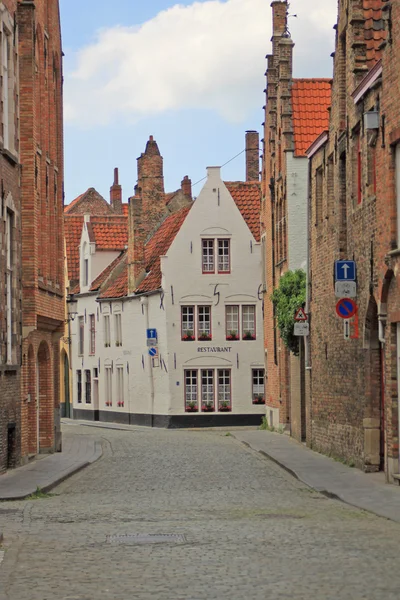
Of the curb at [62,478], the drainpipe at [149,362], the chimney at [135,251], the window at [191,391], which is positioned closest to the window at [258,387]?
the window at [191,391]

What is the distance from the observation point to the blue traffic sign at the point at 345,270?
22.9 meters

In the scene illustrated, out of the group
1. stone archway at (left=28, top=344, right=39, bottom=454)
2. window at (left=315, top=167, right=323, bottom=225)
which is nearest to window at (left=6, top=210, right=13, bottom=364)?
stone archway at (left=28, top=344, right=39, bottom=454)

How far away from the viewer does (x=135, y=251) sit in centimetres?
5291

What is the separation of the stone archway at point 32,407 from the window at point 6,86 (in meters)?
5.71

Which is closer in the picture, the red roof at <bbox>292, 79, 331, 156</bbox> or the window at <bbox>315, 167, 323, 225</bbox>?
the window at <bbox>315, 167, 323, 225</bbox>

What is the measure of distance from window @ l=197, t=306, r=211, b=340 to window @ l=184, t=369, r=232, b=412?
1.43 metres

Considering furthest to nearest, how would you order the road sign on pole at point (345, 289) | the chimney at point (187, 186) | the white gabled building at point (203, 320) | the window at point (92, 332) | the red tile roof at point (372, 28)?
the chimney at point (187, 186), the window at point (92, 332), the white gabled building at point (203, 320), the red tile roof at point (372, 28), the road sign on pole at point (345, 289)

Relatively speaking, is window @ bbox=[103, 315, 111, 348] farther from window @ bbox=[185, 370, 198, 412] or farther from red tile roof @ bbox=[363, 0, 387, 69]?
red tile roof @ bbox=[363, 0, 387, 69]

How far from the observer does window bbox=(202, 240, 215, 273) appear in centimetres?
5041

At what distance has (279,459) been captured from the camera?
26172 millimetres

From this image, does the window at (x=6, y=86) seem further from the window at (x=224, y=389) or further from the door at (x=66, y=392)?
the door at (x=66, y=392)

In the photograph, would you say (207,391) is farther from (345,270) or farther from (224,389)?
(345,270)

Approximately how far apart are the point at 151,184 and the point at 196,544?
42.3 meters

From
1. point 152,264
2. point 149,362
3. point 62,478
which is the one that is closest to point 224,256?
point 152,264
